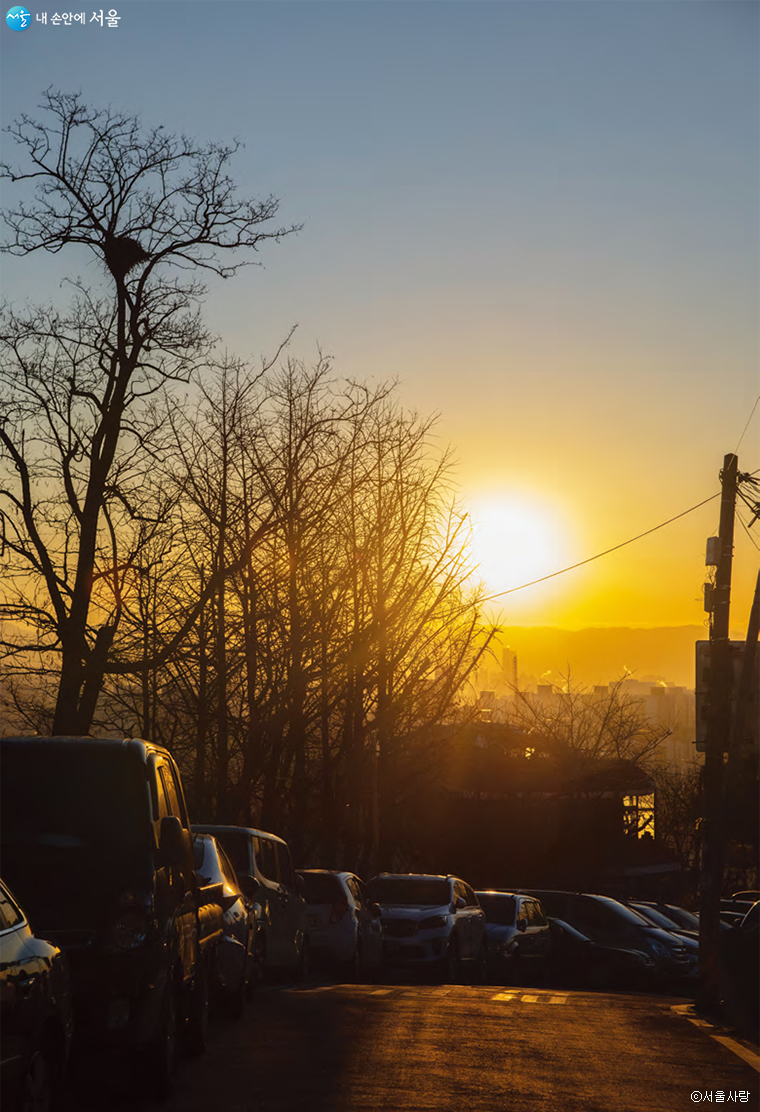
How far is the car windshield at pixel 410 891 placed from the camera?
72.6 feet

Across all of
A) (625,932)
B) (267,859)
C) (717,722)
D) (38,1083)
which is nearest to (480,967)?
(625,932)

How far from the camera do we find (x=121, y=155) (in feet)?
79.0

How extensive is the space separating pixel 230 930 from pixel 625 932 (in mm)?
14467

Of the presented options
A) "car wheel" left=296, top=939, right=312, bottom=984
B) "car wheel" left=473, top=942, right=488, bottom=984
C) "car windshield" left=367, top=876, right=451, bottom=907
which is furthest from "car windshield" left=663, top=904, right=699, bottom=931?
"car wheel" left=296, top=939, right=312, bottom=984

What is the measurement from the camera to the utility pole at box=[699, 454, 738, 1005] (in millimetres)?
19859

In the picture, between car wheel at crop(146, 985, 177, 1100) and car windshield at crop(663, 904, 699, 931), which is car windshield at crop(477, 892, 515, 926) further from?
car wheel at crop(146, 985, 177, 1100)

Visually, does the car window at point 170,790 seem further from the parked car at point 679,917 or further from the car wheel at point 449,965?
the parked car at point 679,917

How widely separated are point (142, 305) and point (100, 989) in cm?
1781

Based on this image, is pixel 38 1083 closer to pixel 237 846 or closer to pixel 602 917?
pixel 237 846

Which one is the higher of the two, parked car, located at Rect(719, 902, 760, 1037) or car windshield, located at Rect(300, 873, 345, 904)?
car windshield, located at Rect(300, 873, 345, 904)

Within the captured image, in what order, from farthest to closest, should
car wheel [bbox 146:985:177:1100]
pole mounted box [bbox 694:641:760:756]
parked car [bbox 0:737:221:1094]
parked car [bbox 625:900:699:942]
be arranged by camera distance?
parked car [bbox 625:900:699:942]
pole mounted box [bbox 694:641:760:756]
car wheel [bbox 146:985:177:1100]
parked car [bbox 0:737:221:1094]

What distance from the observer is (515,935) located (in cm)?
2405

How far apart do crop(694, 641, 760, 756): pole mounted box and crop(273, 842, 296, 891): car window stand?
692 centimetres

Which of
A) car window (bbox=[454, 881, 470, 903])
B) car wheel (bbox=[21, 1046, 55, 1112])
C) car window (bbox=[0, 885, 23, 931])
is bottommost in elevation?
car wheel (bbox=[21, 1046, 55, 1112])
